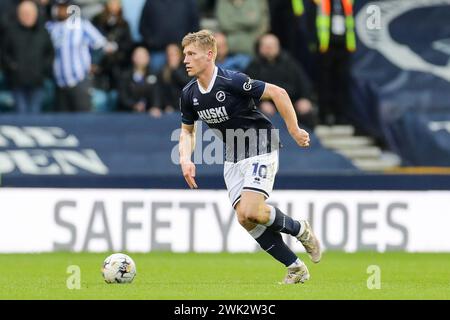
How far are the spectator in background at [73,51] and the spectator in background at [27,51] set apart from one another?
23 cm

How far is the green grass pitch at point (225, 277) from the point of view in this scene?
424 inches

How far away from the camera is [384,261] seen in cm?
1587

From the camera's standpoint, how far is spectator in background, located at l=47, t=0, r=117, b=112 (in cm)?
1955

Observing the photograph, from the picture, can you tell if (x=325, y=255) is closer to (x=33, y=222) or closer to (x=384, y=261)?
(x=384, y=261)

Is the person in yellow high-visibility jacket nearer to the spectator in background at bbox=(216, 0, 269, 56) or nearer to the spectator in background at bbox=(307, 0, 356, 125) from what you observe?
the spectator in background at bbox=(307, 0, 356, 125)

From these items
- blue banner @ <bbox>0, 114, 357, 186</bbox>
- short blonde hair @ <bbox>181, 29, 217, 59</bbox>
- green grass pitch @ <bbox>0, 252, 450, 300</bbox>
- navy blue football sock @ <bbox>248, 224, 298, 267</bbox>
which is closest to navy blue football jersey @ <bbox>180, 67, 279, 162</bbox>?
short blonde hair @ <bbox>181, 29, 217, 59</bbox>

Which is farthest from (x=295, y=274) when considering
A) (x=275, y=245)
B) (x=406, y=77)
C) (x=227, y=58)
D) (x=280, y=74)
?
(x=406, y=77)

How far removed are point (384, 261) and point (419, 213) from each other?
6.39 feet

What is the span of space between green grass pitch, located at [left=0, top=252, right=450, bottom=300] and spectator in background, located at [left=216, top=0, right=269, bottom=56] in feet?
14.1

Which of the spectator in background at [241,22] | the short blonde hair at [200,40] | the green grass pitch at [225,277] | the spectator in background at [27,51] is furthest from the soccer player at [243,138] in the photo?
the spectator in background at [241,22]

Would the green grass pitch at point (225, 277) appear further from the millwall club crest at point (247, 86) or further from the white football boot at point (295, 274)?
the millwall club crest at point (247, 86)

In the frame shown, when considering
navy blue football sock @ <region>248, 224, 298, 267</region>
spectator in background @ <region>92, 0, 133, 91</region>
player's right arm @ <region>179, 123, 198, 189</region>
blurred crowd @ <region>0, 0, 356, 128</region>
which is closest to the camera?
player's right arm @ <region>179, 123, 198, 189</region>
